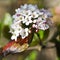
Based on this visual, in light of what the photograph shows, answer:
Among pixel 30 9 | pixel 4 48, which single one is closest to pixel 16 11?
pixel 30 9

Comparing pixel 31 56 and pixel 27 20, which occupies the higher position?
pixel 27 20

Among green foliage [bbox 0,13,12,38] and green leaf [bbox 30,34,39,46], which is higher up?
green foliage [bbox 0,13,12,38]

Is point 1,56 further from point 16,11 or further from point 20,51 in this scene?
point 16,11

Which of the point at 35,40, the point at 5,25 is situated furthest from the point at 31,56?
the point at 5,25

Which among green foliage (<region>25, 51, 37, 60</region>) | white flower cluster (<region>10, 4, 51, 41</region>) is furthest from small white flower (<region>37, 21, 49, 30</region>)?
→ green foliage (<region>25, 51, 37, 60</region>)

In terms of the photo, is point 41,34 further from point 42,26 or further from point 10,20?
point 10,20

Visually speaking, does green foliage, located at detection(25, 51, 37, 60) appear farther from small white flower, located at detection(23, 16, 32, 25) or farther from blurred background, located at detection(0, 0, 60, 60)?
small white flower, located at detection(23, 16, 32, 25)
